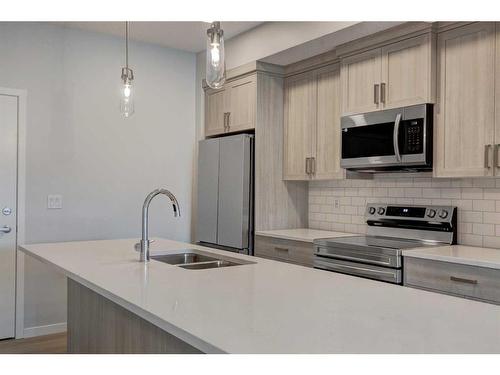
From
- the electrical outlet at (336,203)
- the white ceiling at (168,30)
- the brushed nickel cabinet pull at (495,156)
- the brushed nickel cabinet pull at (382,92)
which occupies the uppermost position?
the white ceiling at (168,30)

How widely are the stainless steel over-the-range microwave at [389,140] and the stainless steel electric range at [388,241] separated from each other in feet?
1.14

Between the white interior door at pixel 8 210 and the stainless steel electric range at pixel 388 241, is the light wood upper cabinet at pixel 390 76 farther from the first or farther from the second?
the white interior door at pixel 8 210

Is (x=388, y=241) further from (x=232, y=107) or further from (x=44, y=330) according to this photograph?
(x=44, y=330)

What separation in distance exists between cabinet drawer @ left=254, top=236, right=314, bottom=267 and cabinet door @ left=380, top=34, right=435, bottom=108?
47.9 inches

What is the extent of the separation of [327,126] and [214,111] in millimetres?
1235

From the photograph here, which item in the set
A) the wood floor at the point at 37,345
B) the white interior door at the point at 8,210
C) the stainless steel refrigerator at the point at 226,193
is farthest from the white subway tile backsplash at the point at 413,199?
the white interior door at the point at 8,210

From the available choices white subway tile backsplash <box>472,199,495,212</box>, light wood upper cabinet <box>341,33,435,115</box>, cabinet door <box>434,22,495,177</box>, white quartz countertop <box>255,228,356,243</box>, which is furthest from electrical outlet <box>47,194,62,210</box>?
white subway tile backsplash <box>472,199,495,212</box>

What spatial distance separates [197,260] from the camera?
2.93 m

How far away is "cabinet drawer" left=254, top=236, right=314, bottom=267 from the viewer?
11.9 feet

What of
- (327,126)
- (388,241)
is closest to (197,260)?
(388,241)

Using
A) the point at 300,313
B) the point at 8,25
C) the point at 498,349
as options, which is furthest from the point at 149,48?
the point at 498,349

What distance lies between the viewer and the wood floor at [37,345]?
371cm

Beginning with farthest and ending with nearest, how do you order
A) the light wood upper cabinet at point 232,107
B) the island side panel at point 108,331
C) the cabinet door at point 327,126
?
the light wood upper cabinet at point 232,107, the cabinet door at point 327,126, the island side panel at point 108,331
